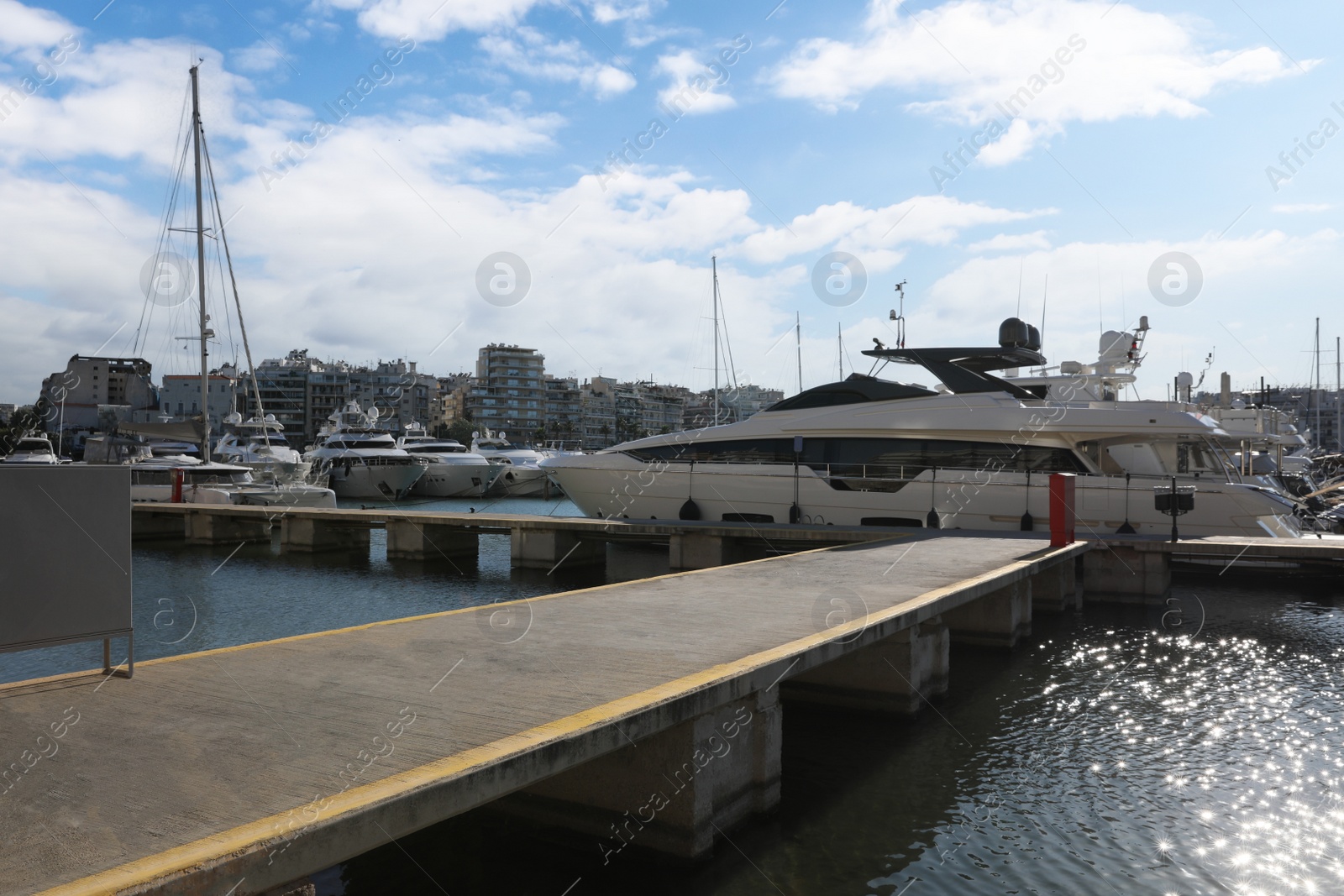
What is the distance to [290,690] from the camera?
5.37 metres

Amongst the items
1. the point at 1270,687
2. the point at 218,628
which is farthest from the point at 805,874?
the point at 218,628

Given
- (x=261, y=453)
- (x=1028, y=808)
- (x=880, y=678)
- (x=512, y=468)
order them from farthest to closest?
(x=512, y=468)
(x=261, y=453)
(x=880, y=678)
(x=1028, y=808)

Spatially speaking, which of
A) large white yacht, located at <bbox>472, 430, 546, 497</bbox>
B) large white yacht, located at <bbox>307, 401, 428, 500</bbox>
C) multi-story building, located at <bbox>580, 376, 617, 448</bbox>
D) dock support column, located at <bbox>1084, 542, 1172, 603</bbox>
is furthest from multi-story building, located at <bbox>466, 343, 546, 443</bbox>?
dock support column, located at <bbox>1084, 542, 1172, 603</bbox>

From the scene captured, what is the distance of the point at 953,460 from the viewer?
19.8 meters

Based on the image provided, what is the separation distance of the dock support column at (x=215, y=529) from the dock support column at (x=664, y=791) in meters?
22.7

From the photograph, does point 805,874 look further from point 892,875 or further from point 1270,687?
point 1270,687

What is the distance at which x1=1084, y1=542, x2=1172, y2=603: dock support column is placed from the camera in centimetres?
1580

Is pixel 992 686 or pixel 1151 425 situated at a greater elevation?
pixel 1151 425

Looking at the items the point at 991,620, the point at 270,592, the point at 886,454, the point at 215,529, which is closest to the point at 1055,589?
the point at 991,620

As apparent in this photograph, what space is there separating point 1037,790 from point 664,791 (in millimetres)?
3435

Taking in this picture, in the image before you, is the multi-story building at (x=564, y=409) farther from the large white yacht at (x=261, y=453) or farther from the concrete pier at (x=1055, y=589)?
A: the concrete pier at (x=1055, y=589)

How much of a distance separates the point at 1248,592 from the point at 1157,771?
447 inches

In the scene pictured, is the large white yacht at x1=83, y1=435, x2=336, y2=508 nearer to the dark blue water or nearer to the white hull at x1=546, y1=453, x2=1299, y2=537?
the dark blue water

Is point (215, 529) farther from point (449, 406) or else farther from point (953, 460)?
point (449, 406)
